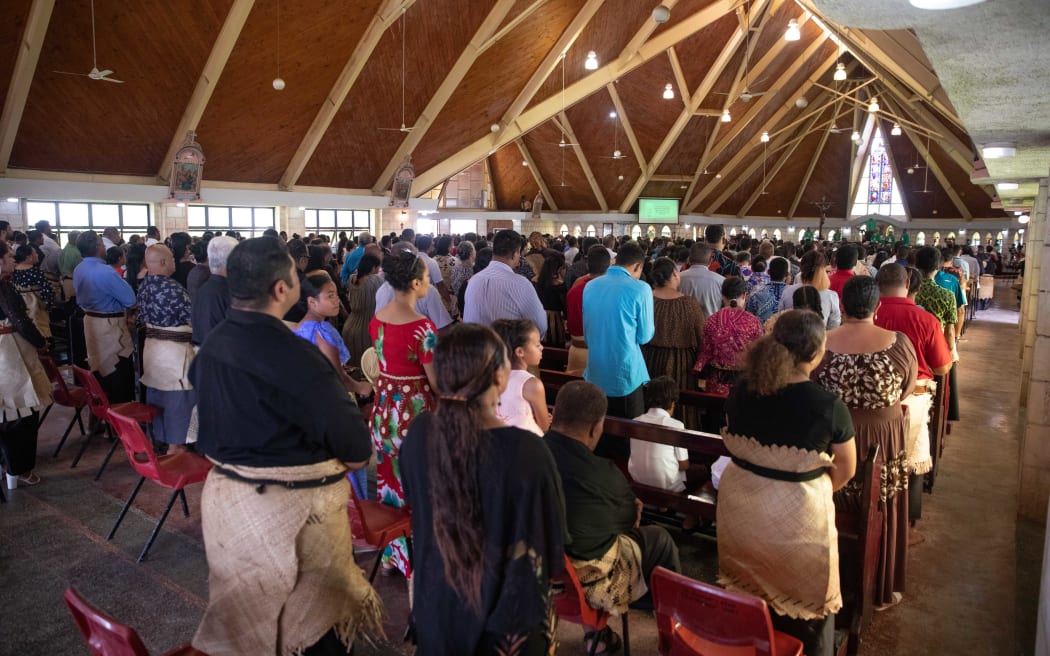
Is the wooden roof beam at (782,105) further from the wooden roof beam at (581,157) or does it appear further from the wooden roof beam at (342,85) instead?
the wooden roof beam at (342,85)

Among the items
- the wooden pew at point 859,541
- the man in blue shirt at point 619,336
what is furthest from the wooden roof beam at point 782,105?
the wooden pew at point 859,541

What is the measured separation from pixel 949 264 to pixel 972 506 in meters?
5.92

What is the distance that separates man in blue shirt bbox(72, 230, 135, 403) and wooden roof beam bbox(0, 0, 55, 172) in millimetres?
5906

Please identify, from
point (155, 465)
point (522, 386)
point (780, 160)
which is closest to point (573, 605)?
point (522, 386)

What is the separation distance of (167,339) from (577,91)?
48.0 ft

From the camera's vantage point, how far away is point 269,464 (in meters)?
2.27

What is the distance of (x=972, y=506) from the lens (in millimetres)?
5008

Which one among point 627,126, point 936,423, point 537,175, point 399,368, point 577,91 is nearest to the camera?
point 399,368

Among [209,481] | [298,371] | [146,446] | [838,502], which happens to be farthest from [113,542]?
[838,502]

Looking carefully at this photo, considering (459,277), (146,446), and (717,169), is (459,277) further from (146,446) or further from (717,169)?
(717,169)

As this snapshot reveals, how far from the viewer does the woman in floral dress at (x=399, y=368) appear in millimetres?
3445

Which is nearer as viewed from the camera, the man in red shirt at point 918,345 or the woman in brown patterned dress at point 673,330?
the man in red shirt at point 918,345

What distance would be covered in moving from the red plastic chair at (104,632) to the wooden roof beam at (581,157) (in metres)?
20.7

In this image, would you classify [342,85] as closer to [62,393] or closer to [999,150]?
[62,393]
